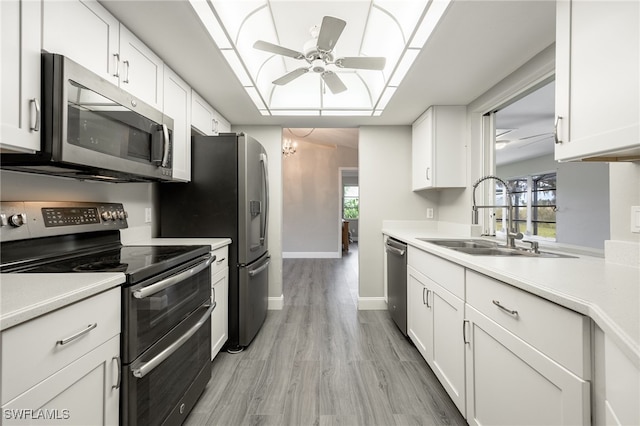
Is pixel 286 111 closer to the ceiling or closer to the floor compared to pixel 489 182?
closer to the ceiling

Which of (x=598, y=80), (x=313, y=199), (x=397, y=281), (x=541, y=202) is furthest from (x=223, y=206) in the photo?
(x=313, y=199)

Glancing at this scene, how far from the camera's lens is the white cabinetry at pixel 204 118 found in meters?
2.24

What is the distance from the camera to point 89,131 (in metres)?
1.14

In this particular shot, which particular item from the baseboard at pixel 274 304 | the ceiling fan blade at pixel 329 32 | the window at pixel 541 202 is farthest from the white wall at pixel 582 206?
the baseboard at pixel 274 304

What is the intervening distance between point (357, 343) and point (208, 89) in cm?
251

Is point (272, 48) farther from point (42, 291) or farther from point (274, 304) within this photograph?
point (274, 304)

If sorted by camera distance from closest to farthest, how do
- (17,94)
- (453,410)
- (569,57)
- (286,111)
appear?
(17,94)
(569,57)
(453,410)
(286,111)

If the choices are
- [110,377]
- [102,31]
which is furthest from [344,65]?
[110,377]

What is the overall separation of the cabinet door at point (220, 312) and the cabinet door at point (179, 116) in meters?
0.81

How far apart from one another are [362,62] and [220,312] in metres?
2.07

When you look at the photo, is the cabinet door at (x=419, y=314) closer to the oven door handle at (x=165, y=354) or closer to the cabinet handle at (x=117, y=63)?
the oven door handle at (x=165, y=354)

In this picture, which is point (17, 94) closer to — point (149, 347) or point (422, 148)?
point (149, 347)

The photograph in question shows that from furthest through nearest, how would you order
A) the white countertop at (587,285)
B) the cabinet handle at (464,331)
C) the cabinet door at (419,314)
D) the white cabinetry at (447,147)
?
the white cabinetry at (447,147) < the cabinet door at (419,314) < the cabinet handle at (464,331) < the white countertop at (587,285)

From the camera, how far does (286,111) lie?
280 cm
